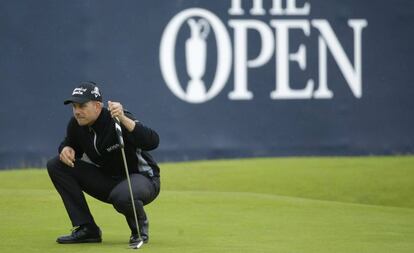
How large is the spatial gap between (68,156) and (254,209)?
3.41 meters

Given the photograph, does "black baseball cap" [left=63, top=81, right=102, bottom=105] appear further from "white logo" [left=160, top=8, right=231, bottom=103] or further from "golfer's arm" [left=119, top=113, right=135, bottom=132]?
"white logo" [left=160, top=8, right=231, bottom=103]

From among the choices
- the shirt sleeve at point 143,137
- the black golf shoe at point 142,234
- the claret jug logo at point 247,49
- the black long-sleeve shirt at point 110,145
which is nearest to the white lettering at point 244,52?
the claret jug logo at point 247,49

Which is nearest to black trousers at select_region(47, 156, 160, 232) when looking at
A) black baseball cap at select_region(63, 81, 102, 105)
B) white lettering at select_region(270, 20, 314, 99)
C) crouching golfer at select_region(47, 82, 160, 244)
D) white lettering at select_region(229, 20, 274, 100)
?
crouching golfer at select_region(47, 82, 160, 244)

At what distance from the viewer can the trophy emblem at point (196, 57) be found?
14.3 meters

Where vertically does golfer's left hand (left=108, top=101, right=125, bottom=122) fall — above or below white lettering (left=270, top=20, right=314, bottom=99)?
above

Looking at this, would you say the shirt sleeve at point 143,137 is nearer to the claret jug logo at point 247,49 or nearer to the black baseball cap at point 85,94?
the black baseball cap at point 85,94

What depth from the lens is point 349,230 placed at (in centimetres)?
895

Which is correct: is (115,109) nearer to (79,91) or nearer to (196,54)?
(79,91)

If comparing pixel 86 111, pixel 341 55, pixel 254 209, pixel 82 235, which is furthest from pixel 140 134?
pixel 341 55

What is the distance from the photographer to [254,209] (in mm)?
10617

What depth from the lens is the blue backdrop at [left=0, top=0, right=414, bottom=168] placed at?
14.0 m

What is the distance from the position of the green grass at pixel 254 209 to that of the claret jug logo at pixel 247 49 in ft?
3.06

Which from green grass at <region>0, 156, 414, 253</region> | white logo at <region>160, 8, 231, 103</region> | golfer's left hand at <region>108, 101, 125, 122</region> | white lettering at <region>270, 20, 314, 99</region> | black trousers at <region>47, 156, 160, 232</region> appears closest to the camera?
golfer's left hand at <region>108, 101, 125, 122</region>

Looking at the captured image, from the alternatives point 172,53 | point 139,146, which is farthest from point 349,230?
point 172,53
